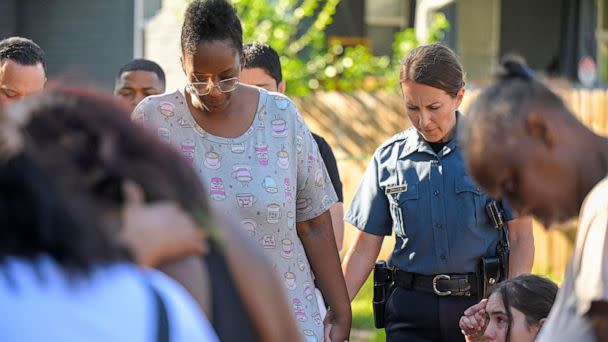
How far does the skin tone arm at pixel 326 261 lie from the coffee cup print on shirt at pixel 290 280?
0.53ft

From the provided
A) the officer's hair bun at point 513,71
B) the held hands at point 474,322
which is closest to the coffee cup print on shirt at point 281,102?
the held hands at point 474,322

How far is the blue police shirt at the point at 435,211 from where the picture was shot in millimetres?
4777

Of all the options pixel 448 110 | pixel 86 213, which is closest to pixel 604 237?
pixel 86 213

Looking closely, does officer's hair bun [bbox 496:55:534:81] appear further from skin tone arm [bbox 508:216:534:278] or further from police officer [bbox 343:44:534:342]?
skin tone arm [bbox 508:216:534:278]

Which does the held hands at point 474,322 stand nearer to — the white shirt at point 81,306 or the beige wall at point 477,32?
the white shirt at point 81,306

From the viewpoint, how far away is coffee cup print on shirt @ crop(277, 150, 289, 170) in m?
4.17

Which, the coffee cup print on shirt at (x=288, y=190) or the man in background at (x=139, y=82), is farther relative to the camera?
the man in background at (x=139, y=82)

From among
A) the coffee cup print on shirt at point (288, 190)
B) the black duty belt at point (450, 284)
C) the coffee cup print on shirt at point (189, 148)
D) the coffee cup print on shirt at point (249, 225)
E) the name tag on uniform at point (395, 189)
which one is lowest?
the black duty belt at point (450, 284)

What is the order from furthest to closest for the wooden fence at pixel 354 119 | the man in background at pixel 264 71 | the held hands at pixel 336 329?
1. the wooden fence at pixel 354 119
2. the man in background at pixel 264 71
3. the held hands at pixel 336 329

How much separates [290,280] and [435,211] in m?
0.87

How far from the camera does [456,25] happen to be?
17547 millimetres

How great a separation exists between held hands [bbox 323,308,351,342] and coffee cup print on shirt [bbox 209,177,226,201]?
0.76 meters

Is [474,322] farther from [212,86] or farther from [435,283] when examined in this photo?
[212,86]

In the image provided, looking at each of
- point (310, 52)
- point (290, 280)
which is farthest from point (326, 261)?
point (310, 52)
